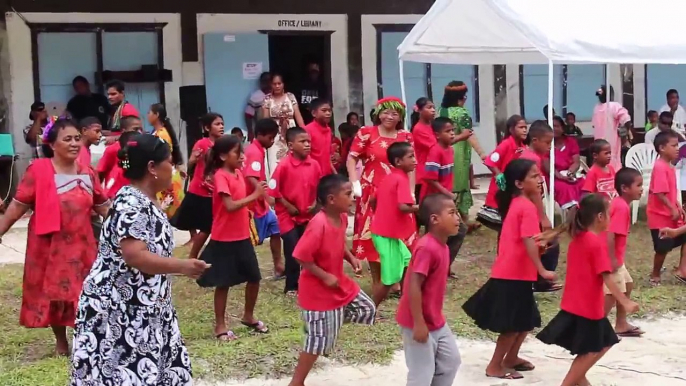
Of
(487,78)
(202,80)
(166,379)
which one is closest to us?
(166,379)

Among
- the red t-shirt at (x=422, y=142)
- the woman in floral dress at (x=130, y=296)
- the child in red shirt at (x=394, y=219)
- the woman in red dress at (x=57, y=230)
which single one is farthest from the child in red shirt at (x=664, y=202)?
the woman in floral dress at (x=130, y=296)

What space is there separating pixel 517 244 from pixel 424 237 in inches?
38.6

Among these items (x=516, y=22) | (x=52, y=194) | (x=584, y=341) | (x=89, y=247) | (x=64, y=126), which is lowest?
(x=584, y=341)

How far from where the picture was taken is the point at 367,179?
23.0 feet

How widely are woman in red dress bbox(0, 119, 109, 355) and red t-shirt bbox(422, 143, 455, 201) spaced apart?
299 centimetres

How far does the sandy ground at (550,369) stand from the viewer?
5.02 metres

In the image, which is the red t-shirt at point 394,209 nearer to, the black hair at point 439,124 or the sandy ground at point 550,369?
the sandy ground at point 550,369

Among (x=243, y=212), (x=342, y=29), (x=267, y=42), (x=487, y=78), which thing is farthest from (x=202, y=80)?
(x=243, y=212)

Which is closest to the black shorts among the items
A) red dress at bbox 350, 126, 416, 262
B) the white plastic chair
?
red dress at bbox 350, 126, 416, 262

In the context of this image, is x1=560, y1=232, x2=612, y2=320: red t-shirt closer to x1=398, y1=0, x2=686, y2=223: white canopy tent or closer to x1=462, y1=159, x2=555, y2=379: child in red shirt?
x1=462, y1=159, x2=555, y2=379: child in red shirt

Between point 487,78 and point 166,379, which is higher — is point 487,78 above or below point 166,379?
above

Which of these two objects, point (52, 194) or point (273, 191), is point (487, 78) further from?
point (52, 194)

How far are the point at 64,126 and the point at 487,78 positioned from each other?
9.51 metres

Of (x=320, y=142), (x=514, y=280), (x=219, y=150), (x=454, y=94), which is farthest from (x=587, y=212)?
(x=454, y=94)
